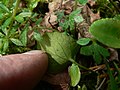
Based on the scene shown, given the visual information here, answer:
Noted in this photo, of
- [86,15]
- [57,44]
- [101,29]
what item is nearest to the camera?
[101,29]

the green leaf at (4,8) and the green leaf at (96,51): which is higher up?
the green leaf at (4,8)

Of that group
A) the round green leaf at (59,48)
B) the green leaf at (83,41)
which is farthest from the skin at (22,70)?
the green leaf at (83,41)

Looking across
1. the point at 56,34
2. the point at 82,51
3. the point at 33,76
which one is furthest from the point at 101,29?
the point at 33,76

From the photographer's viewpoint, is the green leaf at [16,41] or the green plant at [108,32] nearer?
the green plant at [108,32]

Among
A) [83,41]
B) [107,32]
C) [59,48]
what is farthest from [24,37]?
[107,32]

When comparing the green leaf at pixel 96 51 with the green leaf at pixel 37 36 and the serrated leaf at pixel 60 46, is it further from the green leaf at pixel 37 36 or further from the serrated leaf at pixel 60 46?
the green leaf at pixel 37 36

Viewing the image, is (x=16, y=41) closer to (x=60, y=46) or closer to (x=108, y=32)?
(x=60, y=46)

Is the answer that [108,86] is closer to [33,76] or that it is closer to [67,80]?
[67,80]
